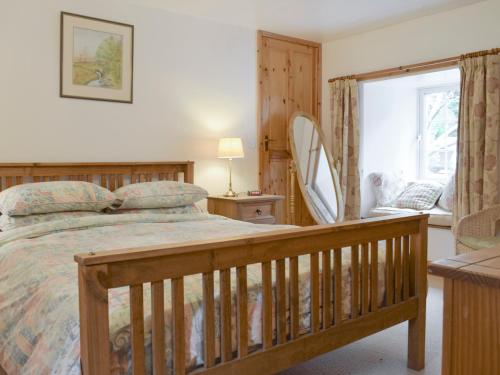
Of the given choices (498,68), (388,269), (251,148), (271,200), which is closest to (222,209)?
(271,200)

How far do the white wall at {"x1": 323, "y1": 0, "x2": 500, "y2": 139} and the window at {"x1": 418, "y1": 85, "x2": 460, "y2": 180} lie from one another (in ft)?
3.44

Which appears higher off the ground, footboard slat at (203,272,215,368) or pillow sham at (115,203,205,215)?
pillow sham at (115,203,205,215)

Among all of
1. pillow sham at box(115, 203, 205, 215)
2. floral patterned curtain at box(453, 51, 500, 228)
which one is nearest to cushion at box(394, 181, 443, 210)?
floral patterned curtain at box(453, 51, 500, 228)

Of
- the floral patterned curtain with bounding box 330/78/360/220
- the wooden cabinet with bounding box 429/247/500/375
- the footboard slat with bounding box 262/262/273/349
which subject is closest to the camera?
the wooden cabinet with bounding box 429/247/500/375

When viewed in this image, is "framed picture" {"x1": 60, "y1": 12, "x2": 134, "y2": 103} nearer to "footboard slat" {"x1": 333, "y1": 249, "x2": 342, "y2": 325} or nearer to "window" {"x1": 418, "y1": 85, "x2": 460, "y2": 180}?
"footboard slat" {"x1": 333, "y1": 249, "x2": 342, "y2": 325}

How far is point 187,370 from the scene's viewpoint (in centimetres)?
146

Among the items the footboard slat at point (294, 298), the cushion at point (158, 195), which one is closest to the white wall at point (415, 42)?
the cushion at point (158, 195)

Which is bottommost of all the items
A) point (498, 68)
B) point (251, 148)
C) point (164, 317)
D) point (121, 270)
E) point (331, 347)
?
point (331, 347)

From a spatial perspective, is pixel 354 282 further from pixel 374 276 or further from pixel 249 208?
pixel 249 208

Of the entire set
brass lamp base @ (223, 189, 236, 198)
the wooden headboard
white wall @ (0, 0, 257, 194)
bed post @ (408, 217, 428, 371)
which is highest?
white wall @ (0, 0, 257, 194)

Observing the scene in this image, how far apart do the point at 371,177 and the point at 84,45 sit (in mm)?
3107

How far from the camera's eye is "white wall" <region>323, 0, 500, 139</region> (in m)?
3.71

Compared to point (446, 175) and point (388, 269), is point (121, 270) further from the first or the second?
point (446, 175)

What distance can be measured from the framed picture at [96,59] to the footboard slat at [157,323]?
2472mm
